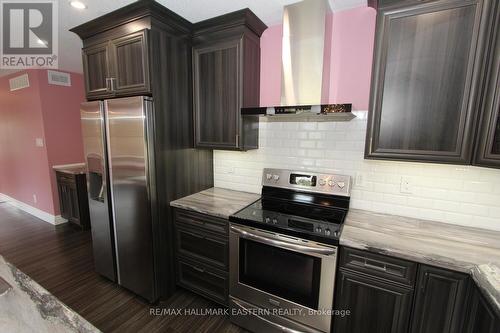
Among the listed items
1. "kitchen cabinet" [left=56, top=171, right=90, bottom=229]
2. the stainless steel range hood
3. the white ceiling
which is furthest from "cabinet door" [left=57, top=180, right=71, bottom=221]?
the stainless steel range hood

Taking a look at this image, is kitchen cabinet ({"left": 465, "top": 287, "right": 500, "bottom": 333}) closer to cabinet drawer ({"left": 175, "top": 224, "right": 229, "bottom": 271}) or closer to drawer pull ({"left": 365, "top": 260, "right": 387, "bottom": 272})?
drawer pull ({"left": 365, "top": 260, "right": 387, "bottom": 272})

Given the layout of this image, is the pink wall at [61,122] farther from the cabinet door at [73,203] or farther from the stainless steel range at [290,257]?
the stainless steel range at [290,257]

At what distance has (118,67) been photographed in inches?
75.6

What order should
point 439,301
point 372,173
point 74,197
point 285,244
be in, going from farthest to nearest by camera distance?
point 74,197
point 372,173
point 285,244
point 439,301

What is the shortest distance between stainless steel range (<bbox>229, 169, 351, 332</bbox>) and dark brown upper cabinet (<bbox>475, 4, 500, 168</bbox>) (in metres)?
0.81

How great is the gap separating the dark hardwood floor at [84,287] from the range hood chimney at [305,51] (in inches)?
76.6

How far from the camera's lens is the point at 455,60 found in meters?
1.30

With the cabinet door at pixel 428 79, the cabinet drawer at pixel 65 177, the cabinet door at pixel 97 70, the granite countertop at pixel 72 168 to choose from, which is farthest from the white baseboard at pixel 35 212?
the cabinet door at pixel 428 79

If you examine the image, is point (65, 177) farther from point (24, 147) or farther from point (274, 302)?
point (274, 302)

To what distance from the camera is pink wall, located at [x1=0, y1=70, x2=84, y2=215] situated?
352cm

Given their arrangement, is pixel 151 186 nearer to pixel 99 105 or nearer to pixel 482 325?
pixel 99 105

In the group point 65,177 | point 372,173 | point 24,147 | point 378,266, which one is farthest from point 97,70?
point 24,147

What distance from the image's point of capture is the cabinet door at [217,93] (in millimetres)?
1948

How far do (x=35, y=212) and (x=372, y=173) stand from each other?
5.29m
